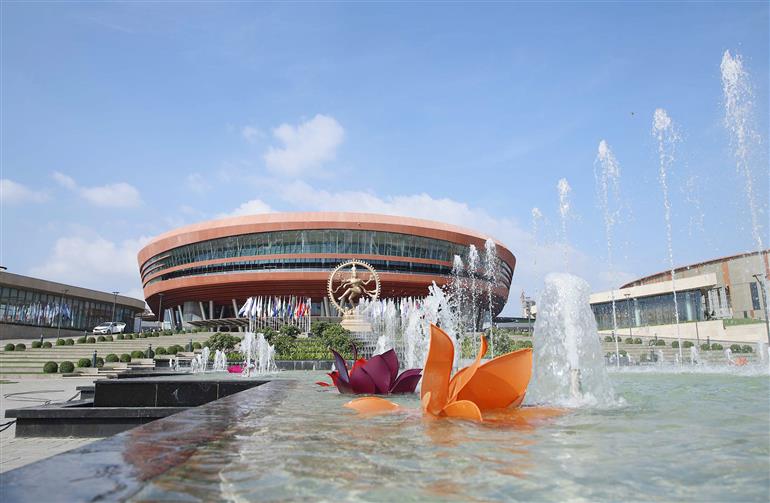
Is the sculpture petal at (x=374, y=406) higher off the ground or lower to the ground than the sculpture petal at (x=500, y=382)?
lower

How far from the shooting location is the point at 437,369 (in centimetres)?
450

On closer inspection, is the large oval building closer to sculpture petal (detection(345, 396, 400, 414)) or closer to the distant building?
the distant building

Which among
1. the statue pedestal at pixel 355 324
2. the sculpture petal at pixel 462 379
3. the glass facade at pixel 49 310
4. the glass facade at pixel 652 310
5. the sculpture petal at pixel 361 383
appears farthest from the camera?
the glass facade at pixel 49 310

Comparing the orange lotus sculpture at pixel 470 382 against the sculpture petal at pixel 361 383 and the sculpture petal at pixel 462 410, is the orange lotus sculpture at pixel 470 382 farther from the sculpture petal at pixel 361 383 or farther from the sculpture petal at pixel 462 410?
the sculpture petal at pixel 361 383

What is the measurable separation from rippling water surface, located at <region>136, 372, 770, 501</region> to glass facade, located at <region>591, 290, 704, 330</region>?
62.5 m

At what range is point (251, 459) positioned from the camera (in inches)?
115

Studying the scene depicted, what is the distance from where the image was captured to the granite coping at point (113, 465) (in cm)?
200

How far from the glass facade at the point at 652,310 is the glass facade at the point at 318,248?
896 inches

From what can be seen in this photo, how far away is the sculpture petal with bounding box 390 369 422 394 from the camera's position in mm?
7395

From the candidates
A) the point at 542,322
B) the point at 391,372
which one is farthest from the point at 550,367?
the point at 391,372

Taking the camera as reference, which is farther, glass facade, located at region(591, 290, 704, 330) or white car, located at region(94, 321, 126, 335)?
white car, located at region(94, 321, 126, 335)

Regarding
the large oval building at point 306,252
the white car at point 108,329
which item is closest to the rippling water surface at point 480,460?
the large oval building at point 306,252

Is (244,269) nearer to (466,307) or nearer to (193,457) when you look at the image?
(466,307)

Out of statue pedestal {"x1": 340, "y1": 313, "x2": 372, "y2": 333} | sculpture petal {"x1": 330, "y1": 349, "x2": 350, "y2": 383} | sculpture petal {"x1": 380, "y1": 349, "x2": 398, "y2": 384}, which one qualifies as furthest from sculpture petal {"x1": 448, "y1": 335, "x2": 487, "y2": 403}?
statue pedestal {"x1": 340, "y1": 313, "x2": 372, "y2": 333}
